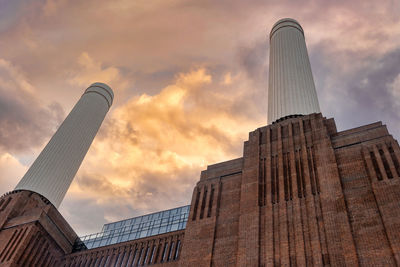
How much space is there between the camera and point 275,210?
3338 centimetres

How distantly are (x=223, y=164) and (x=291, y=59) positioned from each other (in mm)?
27497

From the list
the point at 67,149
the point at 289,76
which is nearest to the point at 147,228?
the point at 67,149

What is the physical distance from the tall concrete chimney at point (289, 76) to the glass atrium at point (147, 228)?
787 inches

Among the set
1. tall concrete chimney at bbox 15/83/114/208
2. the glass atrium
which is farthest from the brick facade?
tall concrete chimney at bbox 15/83/114/208

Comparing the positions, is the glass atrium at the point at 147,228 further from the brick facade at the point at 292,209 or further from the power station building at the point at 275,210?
the brick facade at the point at 292,209

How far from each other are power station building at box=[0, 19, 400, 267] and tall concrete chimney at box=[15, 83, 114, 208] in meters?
0.48

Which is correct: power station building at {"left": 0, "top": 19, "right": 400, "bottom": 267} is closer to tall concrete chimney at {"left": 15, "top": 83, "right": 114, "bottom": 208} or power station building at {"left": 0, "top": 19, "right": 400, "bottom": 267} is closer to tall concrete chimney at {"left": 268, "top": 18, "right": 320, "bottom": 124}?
tall concrete chimney at {"left": 268, "top": 18, "right": 320, "bottom": 124}

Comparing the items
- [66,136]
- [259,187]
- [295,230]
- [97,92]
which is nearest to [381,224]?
[295,230]

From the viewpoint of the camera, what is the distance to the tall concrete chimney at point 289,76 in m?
51.1

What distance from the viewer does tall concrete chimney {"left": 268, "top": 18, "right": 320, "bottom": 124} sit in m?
51.1

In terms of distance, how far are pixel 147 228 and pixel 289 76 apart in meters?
33.1

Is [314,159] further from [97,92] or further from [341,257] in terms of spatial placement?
[97,92]

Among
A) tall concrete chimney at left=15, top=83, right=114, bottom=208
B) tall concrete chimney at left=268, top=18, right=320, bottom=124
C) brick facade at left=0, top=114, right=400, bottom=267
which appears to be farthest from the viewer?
tall concrete chimney at left=15, top=83, right=114, bottom=208

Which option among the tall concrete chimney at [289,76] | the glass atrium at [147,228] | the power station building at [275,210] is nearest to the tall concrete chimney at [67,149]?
the power station building at [275,210]
